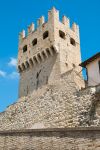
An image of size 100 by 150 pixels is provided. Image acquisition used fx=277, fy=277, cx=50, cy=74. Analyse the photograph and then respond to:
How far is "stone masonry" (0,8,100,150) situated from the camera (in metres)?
10.7

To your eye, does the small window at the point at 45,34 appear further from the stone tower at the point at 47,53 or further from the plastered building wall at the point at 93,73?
the plastered building wall at the point at 93,73

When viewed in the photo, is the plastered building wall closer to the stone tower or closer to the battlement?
the stone tower

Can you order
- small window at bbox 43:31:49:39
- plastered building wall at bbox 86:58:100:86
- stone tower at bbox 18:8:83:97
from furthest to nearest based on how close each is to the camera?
small window at bbox 43:31:49:39
stone tower at bbox 18:8:83:97
plastered building wall at bbox 86:58:100:86

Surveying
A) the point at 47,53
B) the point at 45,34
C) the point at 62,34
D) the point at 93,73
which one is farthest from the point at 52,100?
the point at 62,34

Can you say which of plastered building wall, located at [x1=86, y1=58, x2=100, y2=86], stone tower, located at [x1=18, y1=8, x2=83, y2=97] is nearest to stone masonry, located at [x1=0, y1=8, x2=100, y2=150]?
stone tower, located at [x1=18, y1=8, x2=83, y2=97]

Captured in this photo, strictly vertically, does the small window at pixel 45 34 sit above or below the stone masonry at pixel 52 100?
above

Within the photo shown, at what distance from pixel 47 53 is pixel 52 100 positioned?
9115mm

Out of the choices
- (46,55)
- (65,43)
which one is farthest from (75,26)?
(46,55)

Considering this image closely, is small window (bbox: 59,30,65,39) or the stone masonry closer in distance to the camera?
the stone masonry

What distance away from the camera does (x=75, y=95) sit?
20.3 metres

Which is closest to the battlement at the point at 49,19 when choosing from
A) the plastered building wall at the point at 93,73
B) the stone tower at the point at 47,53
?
the stone tower at the point at 47,53

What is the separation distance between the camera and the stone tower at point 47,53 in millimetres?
29484

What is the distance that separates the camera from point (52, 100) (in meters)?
22.3

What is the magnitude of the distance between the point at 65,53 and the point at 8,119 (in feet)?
31.8
